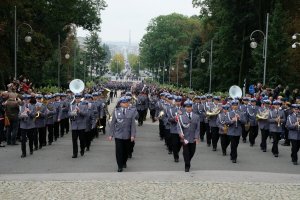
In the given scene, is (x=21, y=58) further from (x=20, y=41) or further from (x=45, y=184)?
(x=45, y=184)

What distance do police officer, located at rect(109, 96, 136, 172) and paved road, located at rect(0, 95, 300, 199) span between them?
55 centimetres

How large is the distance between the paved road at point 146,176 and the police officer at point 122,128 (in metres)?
0.55

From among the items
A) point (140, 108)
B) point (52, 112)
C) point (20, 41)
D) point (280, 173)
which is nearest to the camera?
point (280, 173)

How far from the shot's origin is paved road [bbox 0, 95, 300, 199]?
11.9 m

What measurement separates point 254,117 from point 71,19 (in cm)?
3937

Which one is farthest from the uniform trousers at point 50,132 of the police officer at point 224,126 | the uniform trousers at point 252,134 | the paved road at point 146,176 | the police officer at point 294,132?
the police officer at point 294,132

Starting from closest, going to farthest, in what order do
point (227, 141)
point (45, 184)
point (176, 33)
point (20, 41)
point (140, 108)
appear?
point (45, 184) → point (227, 141) → point (140, 108) → point (20, 41) → point (176, 33)

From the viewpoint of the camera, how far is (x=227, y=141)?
63.1 feet

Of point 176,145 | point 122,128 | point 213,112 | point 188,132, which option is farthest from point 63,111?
point 188,132

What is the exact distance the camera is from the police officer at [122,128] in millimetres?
15219

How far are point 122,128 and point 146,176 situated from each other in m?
1.75

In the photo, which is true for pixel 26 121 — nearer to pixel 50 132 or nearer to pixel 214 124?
pixel 50 132

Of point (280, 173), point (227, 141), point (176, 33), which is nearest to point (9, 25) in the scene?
point (227, 141)

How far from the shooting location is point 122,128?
50.2 feet
